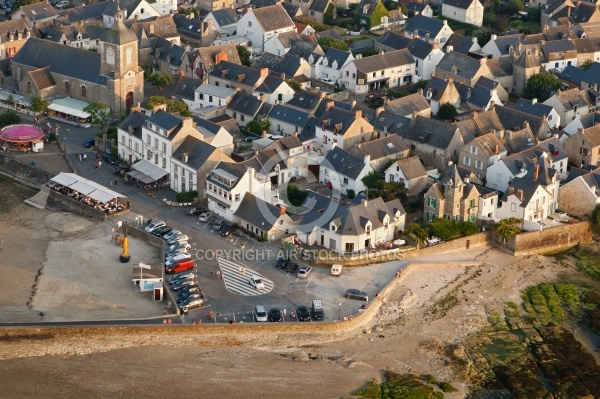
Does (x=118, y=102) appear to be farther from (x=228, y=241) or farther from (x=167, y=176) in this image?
(x=228, y=241)

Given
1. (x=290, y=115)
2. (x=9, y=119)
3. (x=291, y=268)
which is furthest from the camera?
(x=9, y=119)

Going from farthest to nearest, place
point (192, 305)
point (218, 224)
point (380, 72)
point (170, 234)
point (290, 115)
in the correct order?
1. point (380, 72)
2. point (290, 115)
3. point (218, 224)
4. point (170, 234)
5. point (192, 305)

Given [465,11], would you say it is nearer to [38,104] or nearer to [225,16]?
[225,16]

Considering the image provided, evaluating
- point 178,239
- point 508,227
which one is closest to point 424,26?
point 508,227

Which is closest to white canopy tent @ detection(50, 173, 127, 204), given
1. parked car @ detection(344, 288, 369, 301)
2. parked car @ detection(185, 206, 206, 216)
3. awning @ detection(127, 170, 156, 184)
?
awning @ detection(127, 170, 156, 184)

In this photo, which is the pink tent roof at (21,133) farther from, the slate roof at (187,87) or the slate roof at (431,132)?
the slate roof at (431,132)

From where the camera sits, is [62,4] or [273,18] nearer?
[273,18]
